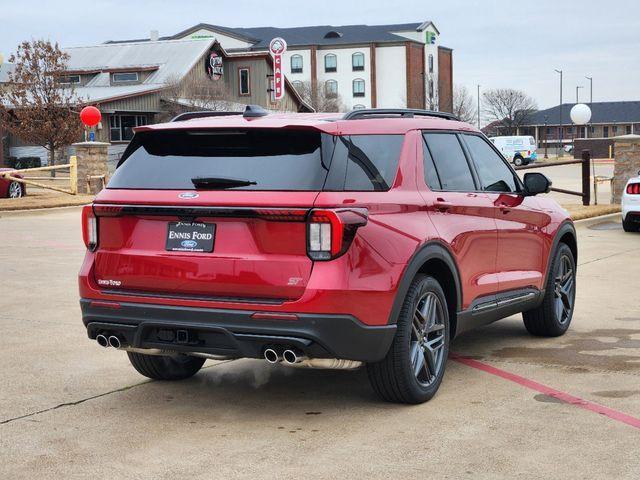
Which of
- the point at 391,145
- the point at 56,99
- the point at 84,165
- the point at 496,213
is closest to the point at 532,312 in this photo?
the point at 496,213

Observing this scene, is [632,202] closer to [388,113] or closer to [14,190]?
[388,113]

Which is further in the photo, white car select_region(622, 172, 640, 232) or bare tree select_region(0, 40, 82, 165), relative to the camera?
bare tree select_region(0, 40, 82, 165)

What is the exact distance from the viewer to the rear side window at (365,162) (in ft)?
18.4

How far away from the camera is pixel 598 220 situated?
2106 cm

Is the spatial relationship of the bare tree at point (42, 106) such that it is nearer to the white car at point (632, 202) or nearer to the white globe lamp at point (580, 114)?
the white car at point (632, 202)

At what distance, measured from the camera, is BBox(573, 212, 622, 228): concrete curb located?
65.8 feet

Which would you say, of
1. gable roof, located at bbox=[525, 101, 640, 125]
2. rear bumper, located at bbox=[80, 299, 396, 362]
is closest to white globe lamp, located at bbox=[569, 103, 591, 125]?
gable roof, located at bbox=[525, 101, 640, 125]

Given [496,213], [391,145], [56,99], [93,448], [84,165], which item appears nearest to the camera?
[93,448]

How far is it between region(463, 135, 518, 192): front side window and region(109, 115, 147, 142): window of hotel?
5411 cm

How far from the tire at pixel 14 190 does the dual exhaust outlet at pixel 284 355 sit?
25.4m

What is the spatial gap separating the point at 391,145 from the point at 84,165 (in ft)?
83.8

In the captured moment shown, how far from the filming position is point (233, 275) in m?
5.50

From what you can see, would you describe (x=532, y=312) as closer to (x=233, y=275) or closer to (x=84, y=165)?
(x=233, y=275)

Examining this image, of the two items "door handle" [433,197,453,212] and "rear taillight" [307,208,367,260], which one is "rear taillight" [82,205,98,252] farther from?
"door handle" [433,197,453,212]
